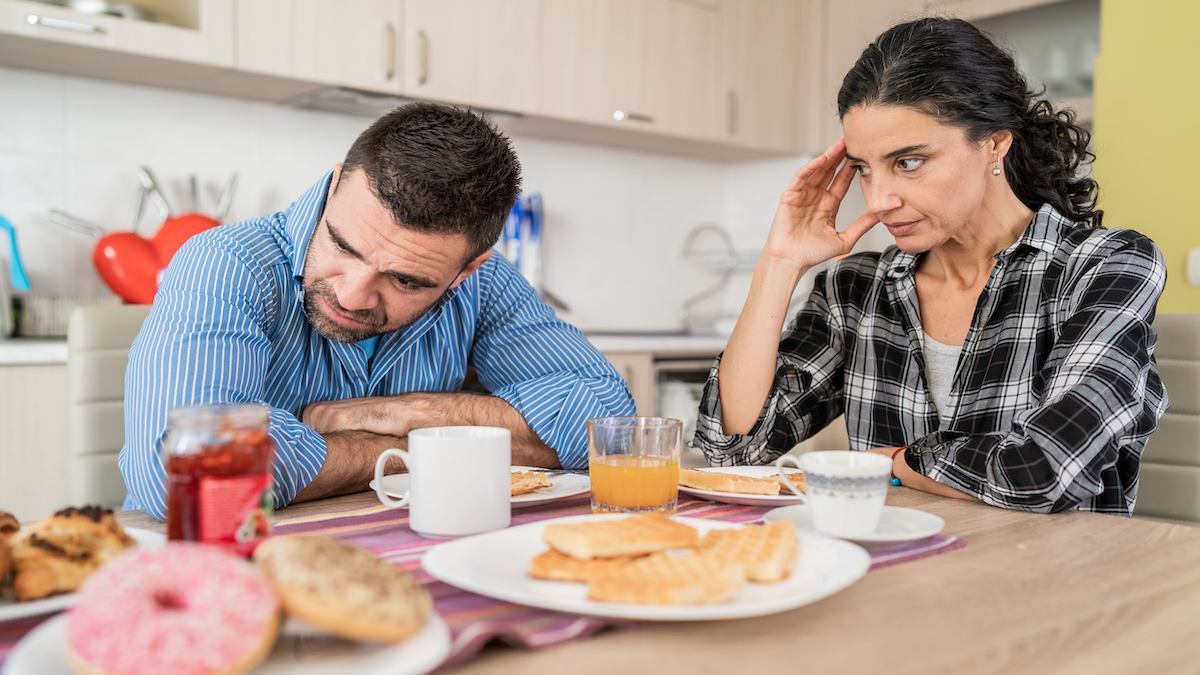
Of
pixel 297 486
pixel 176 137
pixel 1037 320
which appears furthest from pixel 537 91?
pixel 297 486

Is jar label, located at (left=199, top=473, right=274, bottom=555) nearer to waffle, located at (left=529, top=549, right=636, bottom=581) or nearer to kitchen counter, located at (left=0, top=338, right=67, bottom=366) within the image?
waffle, located at (left=529, top=549, right=636, bottom=581)

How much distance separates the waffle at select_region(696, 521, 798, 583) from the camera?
0.71 meters

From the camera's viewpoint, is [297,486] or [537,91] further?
[537,91]

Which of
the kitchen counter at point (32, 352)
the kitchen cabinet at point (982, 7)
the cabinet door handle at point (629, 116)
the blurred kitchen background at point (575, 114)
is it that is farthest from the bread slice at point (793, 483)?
the kitchen cabinet at point (982, 7)

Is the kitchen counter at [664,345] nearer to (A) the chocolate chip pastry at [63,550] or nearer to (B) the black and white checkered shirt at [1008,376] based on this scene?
(B) the black and white checkered shirt at [1008,376]

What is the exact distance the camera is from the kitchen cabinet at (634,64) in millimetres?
3283

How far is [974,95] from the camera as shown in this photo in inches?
59.2

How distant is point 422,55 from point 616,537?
8.10 feet

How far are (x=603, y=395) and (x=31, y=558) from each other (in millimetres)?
943

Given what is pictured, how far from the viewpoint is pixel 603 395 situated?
152 centimetres

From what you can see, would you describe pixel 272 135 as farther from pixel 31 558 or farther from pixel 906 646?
pixel 906 646

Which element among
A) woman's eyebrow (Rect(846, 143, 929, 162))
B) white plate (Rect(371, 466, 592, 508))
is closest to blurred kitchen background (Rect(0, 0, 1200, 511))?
woman's eyebrow (Rect(846, 143, 929, 162))

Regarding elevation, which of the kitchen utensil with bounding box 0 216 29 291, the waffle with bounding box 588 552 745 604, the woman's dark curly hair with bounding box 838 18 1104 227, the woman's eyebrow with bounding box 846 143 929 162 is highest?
the woman's dark curly hair with bounding box 838 18 1104 227

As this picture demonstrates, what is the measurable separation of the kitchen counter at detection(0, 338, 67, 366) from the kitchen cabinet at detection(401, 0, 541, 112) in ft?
3.99
